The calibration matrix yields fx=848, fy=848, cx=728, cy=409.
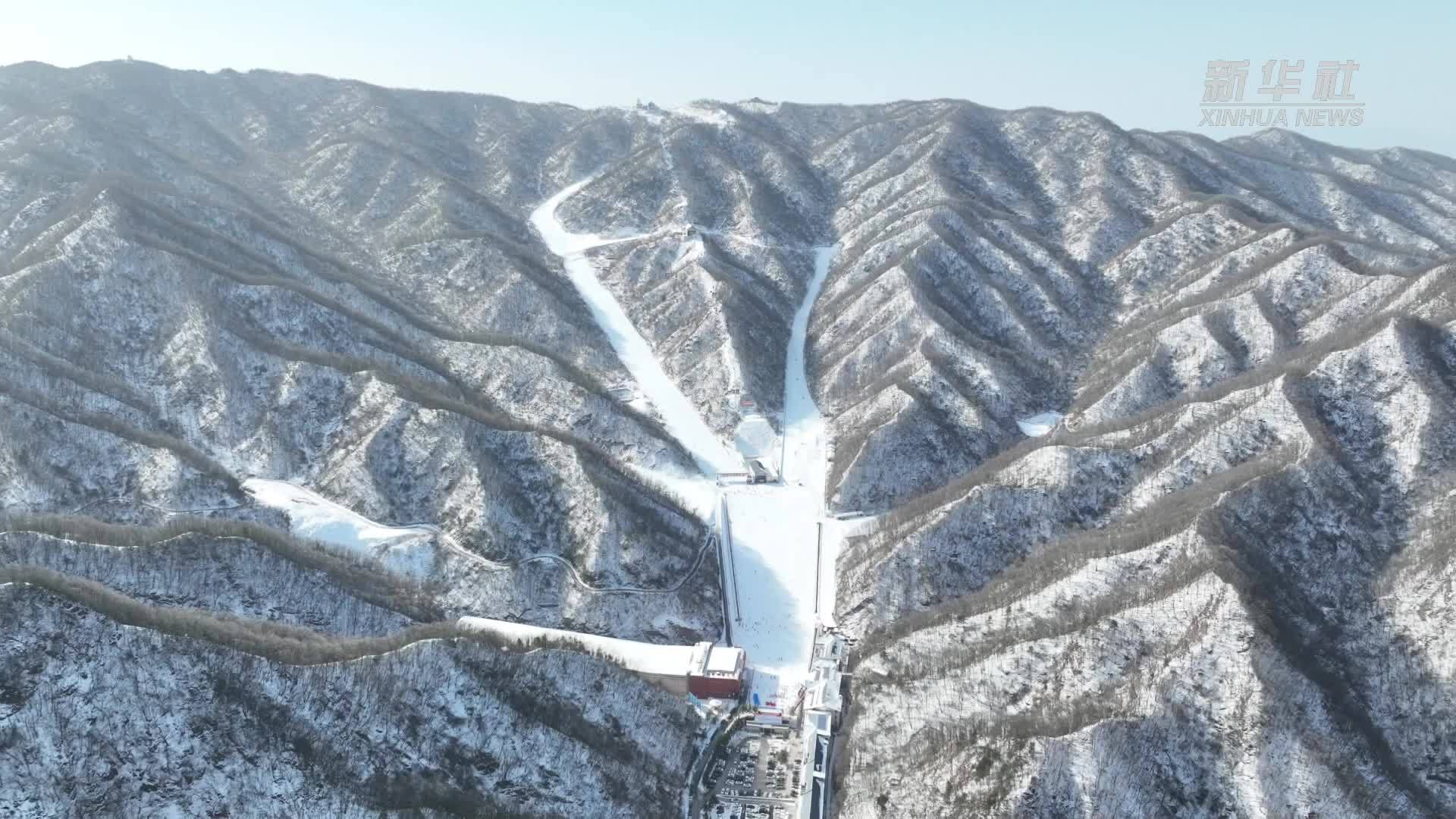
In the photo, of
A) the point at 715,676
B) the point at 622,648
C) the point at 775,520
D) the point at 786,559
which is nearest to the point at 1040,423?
the point at 775,520

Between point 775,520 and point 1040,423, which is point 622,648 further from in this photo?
point 1040,423

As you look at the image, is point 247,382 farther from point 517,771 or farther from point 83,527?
point 517,771

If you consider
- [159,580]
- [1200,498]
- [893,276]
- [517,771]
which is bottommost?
[517,771]

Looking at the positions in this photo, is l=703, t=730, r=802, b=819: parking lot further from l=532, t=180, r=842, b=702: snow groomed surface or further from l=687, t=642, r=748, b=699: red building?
l=532, t=180, r=842, b=702: snow groomed surface

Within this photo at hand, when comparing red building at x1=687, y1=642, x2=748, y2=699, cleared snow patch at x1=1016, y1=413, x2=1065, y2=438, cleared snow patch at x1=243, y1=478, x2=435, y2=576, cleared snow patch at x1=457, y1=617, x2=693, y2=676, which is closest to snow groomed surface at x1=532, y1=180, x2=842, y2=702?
red building at x1=687, y1=642, x2=748, y2=699

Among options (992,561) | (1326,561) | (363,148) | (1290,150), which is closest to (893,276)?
(992,561)

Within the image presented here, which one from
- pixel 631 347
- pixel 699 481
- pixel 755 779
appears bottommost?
pixel 755 779
